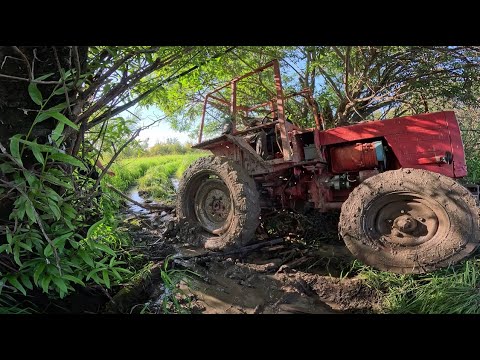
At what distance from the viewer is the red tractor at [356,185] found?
1.92 meters

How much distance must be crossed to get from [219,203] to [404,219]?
162cm

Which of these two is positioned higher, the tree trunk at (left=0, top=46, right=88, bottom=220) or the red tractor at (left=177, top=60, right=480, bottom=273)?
the tree trunk at (left=0, top=46, right=88, bottom=220)

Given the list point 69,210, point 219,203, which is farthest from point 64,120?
point 219,203

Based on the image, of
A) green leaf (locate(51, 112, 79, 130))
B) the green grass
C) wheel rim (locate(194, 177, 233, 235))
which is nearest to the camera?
green leaf (locate(51, 112, 79, 130))

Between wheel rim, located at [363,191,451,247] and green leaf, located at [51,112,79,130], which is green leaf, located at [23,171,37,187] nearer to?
green leaf, located at [51,112,79,130]

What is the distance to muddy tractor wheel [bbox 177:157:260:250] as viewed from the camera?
2646 mm

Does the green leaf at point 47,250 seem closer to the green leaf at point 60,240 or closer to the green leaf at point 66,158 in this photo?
the green leaf at point 60,240

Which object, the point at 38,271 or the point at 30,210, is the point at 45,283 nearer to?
the point at 38,271

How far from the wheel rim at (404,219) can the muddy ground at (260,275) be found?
362 millimetres

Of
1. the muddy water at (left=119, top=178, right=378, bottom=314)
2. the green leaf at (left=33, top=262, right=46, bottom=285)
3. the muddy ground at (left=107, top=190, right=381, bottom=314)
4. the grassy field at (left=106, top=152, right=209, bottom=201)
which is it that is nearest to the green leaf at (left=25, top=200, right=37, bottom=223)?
the green leaf at (left=33, top=262, right=46, bottom=285)

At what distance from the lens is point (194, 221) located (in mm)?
3125

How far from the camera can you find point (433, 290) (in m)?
1.71

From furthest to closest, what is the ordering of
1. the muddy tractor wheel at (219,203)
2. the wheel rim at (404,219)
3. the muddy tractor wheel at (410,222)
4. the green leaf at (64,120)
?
the muddy tractor wheel at (219,203) → the wheel rim at (404,219) → the muddy tractor wheel at (410,222) → the green leaf at (64,120)

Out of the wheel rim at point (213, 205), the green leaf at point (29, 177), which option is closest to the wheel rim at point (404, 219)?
the wheel rim at point (213, 205)
